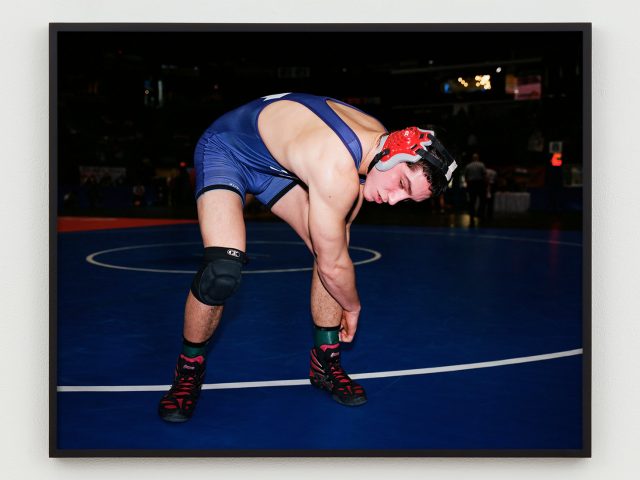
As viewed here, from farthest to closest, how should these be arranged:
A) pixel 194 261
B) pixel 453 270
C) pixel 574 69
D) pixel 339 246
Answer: pixel 194 261, pixel 453 270, pixel 574 69, pixel 339 246

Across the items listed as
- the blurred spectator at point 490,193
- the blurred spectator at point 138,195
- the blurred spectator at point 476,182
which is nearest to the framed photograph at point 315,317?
the blurred spectator at point 476,182

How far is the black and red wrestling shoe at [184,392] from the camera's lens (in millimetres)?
2872

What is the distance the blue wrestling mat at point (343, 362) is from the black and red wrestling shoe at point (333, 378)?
0.05 m

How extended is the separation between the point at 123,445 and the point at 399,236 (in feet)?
29.3

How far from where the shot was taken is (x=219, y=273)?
9.23ft

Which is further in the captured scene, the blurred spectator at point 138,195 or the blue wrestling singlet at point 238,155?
the blurred spectator at point 138,195

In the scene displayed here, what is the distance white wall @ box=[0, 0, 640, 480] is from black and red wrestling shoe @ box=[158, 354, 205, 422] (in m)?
0.50

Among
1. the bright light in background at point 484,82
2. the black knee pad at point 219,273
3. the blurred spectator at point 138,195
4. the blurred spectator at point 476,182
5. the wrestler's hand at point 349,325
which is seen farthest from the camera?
the bright light in background at point 484,82

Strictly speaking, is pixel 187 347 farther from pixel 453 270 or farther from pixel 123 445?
pixel 453 270

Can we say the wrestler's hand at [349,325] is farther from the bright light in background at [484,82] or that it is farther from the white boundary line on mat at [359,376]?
the bright light in background at [484,82]

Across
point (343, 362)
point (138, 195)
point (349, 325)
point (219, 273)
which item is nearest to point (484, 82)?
point (138, 195)

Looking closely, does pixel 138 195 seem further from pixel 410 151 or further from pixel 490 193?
pixel 410 151

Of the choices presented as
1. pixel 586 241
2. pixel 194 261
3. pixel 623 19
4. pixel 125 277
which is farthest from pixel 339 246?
pixel 194 261

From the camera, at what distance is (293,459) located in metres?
2.77
